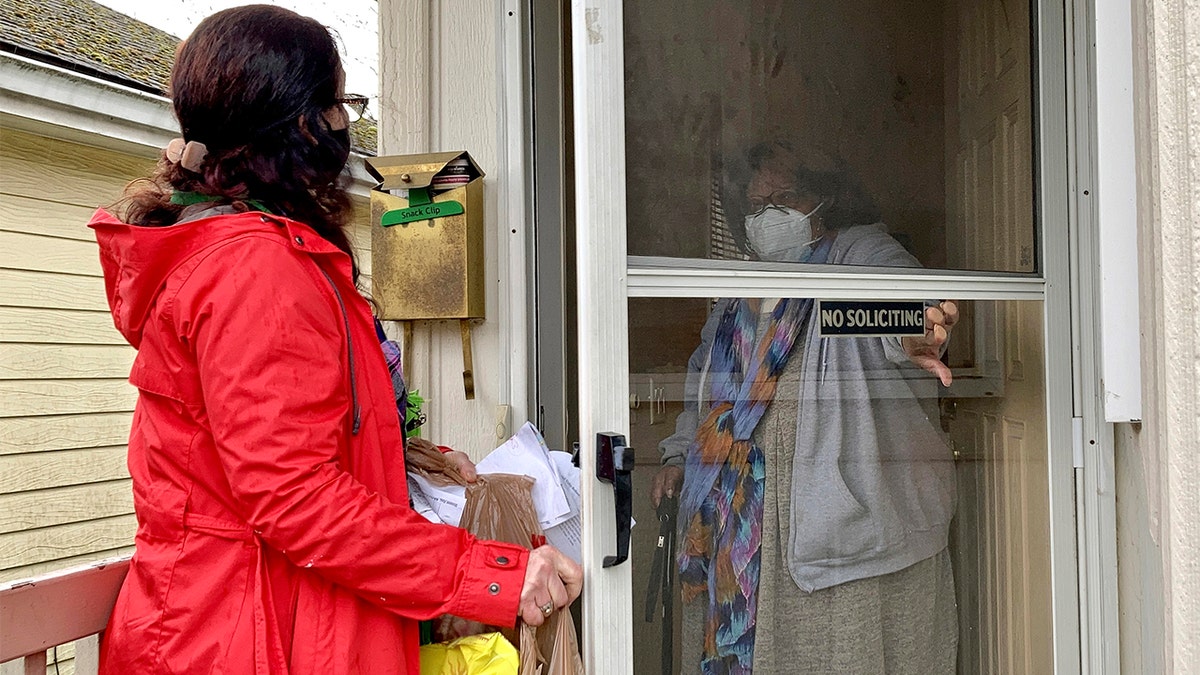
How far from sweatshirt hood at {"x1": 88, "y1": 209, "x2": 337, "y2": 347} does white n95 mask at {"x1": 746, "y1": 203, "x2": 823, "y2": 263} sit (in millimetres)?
694

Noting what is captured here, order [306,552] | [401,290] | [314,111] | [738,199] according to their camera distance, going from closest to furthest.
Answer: [306,552] < [314,111] < [738,199] < [401,290]

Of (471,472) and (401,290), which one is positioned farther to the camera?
(401,290)

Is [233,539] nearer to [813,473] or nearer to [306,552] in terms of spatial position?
[306,552]

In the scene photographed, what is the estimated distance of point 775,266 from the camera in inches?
53.0

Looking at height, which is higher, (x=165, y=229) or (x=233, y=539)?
(x=165, y=229)

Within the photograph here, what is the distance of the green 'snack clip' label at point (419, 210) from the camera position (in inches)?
85.7

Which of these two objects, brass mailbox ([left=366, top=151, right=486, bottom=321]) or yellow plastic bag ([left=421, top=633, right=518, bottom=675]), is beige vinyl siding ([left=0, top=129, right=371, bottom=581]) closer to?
brass mailbox ([left=366, top=151, right=486, bottom=321])

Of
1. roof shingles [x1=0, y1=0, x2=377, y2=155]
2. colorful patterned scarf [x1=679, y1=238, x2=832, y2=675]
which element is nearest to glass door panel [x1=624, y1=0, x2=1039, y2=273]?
colorful patterned scarf [x1=679, y1=238, x2=832, y2=675]

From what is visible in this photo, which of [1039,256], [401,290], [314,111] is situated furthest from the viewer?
[401,290]

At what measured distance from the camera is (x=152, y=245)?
109 cm

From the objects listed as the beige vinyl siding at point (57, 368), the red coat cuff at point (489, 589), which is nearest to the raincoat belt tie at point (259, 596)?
the red coat cuff at point (489, 589)

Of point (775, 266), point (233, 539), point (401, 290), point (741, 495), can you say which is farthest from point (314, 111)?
point (401, 290)

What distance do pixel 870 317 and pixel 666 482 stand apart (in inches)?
17.7

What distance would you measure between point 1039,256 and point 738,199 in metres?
0.61
